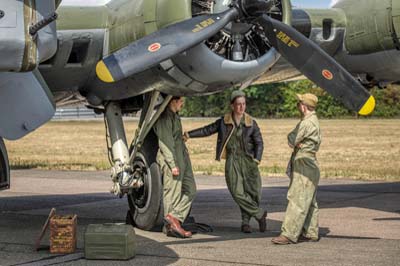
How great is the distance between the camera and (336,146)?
4028 cm

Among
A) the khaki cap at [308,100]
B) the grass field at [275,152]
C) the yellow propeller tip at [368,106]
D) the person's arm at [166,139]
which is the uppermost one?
the khaki cap at [308,100]

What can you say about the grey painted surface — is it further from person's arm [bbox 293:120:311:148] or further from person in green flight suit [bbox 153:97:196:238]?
person's arm [bbox 293:120:311:148]

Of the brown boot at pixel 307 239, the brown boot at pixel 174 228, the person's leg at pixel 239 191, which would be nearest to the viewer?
the brown boot at pixel 307 239

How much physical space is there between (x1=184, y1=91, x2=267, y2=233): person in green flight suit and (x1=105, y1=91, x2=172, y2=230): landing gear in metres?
0.61

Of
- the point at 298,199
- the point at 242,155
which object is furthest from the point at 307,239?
the point at 242,155

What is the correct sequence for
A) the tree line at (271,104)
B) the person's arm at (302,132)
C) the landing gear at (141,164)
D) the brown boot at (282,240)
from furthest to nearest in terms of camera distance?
the tree line at (271,104)
the landing gear at (141,164)
the person's arm at (302,132)
the brown boot at (282,240)

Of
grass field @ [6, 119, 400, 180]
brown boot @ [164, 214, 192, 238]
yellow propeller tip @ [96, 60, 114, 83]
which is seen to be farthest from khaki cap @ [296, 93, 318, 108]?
grass field @ [6, 119, 400, 180]

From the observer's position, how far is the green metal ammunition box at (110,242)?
967cm

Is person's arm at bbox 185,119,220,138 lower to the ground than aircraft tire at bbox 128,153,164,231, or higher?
higher

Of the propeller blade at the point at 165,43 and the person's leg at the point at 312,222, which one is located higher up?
the propeller blade at the point at 165,43

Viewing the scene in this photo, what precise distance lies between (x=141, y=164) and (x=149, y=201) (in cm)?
53

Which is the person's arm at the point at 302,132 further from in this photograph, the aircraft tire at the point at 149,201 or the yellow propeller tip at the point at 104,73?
the yellow propeller tip at the point at 104,73

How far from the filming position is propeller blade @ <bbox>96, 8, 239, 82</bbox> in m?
10.2

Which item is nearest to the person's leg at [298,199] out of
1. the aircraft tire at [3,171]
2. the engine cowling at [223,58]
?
the engine cowling at [223,58]
